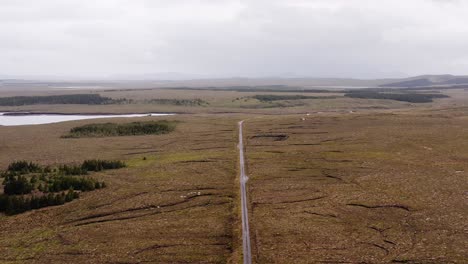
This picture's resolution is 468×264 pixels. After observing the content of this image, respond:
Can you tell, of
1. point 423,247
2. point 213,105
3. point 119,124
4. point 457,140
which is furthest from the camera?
point 213,105

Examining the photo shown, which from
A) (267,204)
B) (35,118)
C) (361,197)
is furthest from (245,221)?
(35,118)

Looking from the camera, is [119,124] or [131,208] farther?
[119,124]

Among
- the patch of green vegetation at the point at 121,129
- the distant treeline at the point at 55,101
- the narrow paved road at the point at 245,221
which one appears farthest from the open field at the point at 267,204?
the distant treeline at the point at 55,101

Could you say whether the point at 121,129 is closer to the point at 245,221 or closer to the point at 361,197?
the point at 245,221

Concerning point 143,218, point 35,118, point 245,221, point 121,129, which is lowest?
point 143,218

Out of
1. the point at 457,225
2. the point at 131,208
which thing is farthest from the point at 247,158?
the point at 457,225

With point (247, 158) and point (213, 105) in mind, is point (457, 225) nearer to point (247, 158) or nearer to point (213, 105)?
point (247, 158)

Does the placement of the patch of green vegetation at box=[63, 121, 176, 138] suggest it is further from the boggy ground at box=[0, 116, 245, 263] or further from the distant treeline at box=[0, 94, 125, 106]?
the distant treeline at box=[0, 94, 125, 106]
